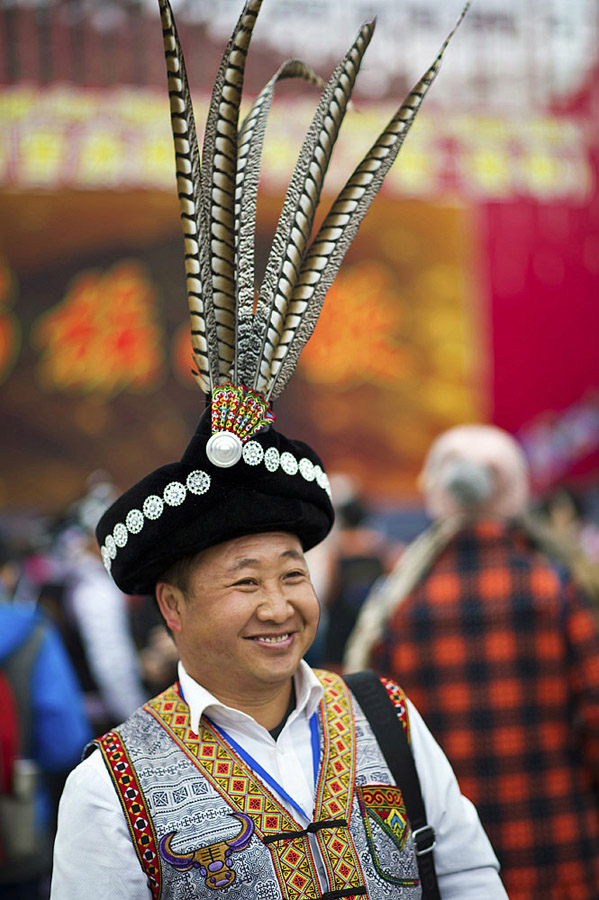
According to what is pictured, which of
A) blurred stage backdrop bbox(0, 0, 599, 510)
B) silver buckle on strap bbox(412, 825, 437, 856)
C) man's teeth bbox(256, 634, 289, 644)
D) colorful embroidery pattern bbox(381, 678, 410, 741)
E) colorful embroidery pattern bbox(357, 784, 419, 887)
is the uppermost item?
blurred stage backdrop bbox(0, 0, 599, 510)

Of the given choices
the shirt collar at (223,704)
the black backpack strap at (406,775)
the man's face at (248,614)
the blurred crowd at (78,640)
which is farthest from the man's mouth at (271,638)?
the blurred crowd at (78,640)

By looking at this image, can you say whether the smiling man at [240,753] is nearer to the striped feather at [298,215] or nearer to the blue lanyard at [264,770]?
the blue lanyard at [264,770]

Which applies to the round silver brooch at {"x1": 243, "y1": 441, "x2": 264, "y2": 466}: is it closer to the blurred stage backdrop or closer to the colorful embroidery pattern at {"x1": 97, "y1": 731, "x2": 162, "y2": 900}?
the colorful embroidery pattern at {"x1": 97, "y1": 731, "x2": 162, "y2": 900}

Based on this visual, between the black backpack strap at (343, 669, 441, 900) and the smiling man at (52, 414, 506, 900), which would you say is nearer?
the smiling man at (52, 414, 506, 900)

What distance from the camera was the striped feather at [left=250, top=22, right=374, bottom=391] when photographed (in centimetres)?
135

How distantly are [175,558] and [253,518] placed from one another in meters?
0.12

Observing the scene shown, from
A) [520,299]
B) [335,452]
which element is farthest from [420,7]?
[335,452]

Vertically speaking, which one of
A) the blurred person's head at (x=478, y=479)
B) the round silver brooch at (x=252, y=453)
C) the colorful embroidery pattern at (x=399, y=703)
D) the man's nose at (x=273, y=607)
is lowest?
the colorful embroidery pattern at (x=399, y=703)

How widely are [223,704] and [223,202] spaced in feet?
2.18

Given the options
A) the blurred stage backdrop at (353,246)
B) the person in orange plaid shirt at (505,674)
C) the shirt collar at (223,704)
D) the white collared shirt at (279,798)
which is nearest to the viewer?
the white collared shirt at (279,798)

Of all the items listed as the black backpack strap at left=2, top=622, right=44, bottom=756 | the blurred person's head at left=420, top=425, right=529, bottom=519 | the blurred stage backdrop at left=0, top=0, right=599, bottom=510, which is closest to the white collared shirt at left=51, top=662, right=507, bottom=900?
the blurred person's head at left=420, top=425, right=529, bottom=519

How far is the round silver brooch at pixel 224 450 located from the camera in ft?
4.16

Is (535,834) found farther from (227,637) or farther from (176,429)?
(176,429)

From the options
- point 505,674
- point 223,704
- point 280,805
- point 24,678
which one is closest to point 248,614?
point 223,704
